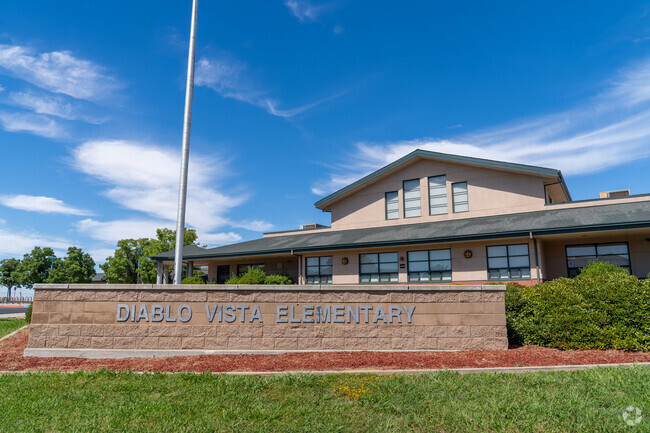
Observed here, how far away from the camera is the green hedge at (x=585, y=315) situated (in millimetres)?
10617

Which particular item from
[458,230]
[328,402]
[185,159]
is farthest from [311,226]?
[328,402]

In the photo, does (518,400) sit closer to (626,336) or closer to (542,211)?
(626,336)

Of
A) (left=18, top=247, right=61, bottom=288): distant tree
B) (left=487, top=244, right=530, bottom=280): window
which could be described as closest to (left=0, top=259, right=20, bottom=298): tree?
(left=18, top=247, right=61, bottom=288): distant tree

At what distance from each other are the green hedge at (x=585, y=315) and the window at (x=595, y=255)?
938 cm

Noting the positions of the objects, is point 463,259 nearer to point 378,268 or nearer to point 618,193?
point 378,268

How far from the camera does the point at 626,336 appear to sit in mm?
10570

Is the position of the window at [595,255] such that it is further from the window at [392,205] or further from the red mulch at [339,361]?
the red mulch at [339,361]

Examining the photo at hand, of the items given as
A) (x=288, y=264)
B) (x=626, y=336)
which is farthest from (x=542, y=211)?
(x=288, y=264)

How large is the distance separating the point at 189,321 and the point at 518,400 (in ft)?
24.5

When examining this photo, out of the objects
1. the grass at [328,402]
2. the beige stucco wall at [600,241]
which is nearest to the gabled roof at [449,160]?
the beige stucco wall at [600,241]

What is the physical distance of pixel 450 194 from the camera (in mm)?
24484

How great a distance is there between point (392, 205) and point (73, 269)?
63.2 meters

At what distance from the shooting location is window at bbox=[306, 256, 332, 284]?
2591 centimetres

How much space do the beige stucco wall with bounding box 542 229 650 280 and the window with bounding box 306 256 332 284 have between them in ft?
36.8
